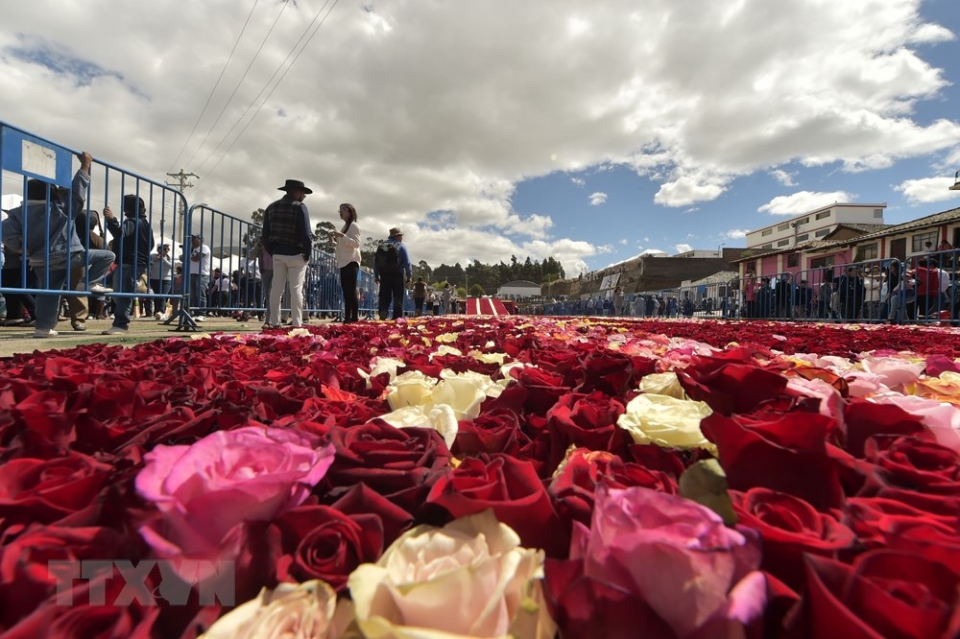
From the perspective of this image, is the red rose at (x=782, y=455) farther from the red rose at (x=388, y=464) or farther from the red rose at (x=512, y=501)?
the red rose at (x=388, y=464)

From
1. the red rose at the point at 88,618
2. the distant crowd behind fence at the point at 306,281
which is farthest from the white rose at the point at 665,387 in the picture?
the distant crowd behind fence at the point at 306,281

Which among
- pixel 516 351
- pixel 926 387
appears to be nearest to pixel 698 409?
pixel 926 387

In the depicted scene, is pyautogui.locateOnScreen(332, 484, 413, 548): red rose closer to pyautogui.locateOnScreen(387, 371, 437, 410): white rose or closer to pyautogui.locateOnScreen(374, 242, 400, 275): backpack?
pyautogui.locateOnScreen(387, 371, 437, 410): white rose

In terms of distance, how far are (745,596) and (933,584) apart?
0.57ft

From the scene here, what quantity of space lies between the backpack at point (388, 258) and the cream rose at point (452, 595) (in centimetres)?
950

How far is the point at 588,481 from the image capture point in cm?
70

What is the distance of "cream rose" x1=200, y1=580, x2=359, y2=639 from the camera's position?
0.47 metres

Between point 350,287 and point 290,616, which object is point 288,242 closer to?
point 350,287

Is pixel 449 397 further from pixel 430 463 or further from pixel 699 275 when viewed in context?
pixel 699 275

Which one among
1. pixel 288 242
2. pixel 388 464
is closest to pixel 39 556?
pixel 388 464

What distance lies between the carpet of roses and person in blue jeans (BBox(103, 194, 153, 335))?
571 cm

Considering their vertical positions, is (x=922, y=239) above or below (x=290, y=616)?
above

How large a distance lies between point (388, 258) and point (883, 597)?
974cm

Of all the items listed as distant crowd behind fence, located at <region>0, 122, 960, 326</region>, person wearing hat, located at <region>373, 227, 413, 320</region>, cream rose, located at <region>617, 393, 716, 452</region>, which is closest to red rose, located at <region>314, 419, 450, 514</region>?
cream rose, located at <region>617, 393, 716, 452</region>
